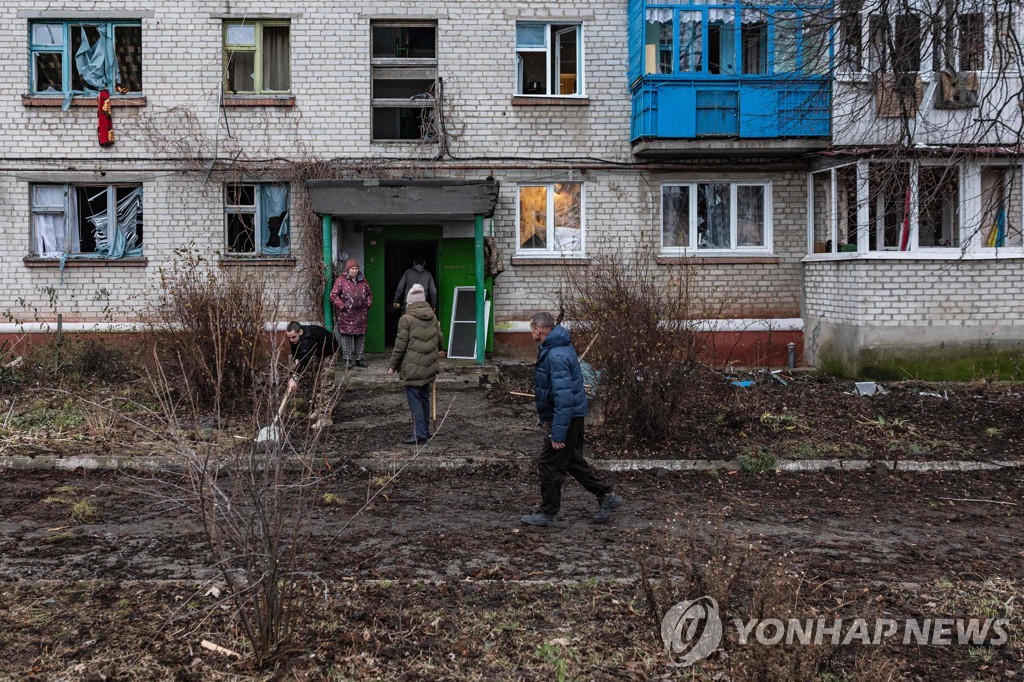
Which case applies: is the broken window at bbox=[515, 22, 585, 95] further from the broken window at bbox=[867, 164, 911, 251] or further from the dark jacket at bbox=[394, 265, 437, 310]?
the broken window at bbox=[867, 164, 911, 251]

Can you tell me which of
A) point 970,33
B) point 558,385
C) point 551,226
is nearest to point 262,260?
point 551,226

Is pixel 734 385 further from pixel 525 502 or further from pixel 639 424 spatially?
pixel 525 502

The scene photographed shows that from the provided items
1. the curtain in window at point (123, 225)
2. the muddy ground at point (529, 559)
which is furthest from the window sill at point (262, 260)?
the muddy ground at point (529, 559)

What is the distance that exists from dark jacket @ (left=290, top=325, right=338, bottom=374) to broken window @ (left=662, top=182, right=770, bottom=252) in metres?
7.80

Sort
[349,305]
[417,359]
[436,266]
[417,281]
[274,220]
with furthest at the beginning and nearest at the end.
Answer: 1. [436,266]
2. [274,220]
3. [417,281]
4. [349,305]
5. [417,359]

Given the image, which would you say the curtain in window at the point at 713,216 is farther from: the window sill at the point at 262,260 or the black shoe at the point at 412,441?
the black shoe at the point at 412,441

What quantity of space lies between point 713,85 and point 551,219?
11.7 ft

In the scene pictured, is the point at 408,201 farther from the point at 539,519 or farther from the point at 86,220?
the point at 539,519

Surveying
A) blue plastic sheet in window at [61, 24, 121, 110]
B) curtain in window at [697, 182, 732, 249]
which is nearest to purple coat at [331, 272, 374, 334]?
blue plastic sheet in window at [61, 24, 121, 110]

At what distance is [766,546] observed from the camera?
6.31 m

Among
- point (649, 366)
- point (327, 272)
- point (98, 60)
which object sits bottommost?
point (649, 366)

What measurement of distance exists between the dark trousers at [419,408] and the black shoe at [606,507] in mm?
2992

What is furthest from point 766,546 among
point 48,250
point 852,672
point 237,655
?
point 48,250

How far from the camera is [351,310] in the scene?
45.0ft
